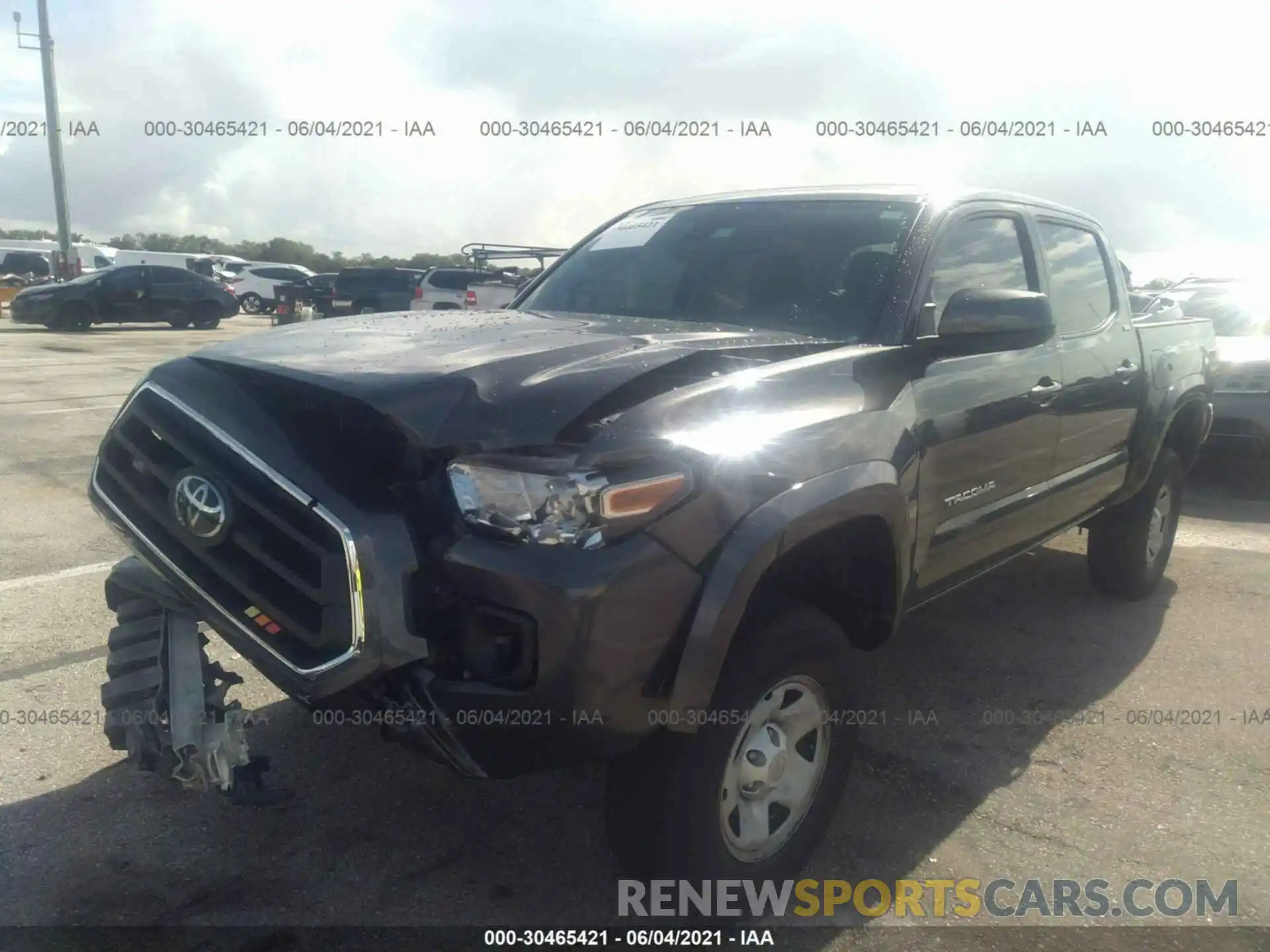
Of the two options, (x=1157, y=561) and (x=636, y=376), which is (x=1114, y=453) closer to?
(x=1157, y=561)

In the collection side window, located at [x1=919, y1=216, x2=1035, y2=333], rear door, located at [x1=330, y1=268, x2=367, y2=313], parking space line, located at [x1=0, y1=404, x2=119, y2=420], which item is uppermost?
side window, located at [x1=919, y1=216, x2=1035, y2=333]

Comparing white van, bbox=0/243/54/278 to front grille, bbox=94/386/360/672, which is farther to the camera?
white van, bbox=0/243/54/278

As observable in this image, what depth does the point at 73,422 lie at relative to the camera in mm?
10180

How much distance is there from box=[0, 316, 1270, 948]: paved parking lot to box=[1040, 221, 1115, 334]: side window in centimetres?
151

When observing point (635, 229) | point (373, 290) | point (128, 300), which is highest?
point (635, 229)

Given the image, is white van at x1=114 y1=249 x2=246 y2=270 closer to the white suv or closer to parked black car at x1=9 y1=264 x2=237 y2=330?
the white suv

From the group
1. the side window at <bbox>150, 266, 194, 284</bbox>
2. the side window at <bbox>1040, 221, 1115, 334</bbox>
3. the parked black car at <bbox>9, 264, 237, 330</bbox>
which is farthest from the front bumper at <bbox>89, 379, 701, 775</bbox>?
the side window at <bbox>150, 266, 194, 284</bbox>

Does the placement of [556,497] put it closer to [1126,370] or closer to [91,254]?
[1126,370]

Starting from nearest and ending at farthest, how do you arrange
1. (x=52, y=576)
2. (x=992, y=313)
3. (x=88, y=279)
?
(x=992, y=313)
(x=52, y=576)
(x=88, y=279)

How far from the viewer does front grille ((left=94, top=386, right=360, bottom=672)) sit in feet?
7.89

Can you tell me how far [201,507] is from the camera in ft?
8.50

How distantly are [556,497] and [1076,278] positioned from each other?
3.29 metres

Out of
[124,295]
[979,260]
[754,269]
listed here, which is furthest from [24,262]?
[979,260]

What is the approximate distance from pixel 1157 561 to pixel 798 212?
3.14 meters
